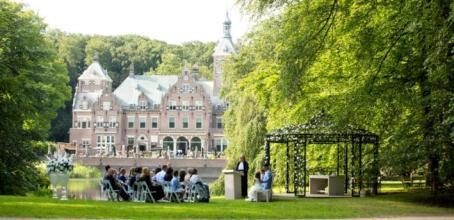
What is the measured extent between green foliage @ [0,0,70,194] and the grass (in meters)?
5.64

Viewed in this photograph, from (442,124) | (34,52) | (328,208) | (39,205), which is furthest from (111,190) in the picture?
(34,52)

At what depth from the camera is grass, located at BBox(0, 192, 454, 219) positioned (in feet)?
47.6

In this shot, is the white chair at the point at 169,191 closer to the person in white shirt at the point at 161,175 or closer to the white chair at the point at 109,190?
the person in white shirt at the point at 161,175

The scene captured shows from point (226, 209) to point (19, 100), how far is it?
1256 centimetres

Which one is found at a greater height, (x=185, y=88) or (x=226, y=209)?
(x=185, y=88)

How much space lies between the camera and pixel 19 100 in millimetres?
26328

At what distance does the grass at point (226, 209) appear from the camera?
14516mm

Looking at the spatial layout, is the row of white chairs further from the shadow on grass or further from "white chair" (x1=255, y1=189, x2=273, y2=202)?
the shadow on grass

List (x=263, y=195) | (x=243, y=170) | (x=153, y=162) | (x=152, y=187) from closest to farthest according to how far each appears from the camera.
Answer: (x=152, y=187) < (x=263, y=195) < (x=243, y=170) < (x=153, y=162)

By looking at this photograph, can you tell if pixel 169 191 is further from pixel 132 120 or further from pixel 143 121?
pixel 132 120

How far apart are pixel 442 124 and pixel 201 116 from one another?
6345cm

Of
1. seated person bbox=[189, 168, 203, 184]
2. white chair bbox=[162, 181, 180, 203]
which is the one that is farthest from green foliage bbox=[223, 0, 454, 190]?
white chair bbox=[162, 181, 180, 203]

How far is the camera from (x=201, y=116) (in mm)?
80750

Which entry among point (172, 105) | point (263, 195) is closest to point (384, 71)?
point (263, 195)
